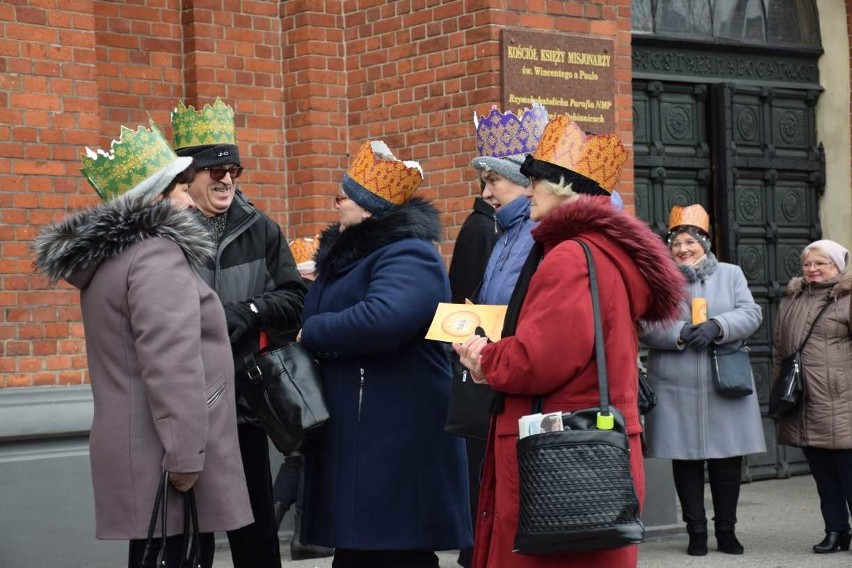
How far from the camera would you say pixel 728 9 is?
10.4 metres

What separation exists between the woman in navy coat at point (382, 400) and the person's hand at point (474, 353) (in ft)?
2.24

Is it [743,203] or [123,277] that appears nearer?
[123,277]

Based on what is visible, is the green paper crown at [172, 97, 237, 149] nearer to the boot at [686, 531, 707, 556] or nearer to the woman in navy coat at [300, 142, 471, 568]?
the woman in navy coat at [300, 142, 471, 568]

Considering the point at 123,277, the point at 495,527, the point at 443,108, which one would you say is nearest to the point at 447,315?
the point at 495,527

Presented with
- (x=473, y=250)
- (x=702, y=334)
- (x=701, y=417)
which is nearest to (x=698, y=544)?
(x=701, y=417)

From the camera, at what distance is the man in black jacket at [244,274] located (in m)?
5.55

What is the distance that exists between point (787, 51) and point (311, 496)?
6.72 m

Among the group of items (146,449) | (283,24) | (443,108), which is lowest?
(146,449)

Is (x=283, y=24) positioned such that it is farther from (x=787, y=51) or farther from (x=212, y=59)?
(x=787, y=51)

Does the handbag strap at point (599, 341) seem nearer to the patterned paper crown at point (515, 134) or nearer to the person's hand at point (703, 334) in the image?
the patterned paper crown at point (515, 134)

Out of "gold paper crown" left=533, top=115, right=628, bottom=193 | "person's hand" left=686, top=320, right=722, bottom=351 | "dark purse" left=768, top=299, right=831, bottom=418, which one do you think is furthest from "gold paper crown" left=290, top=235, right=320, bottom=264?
"gold paper crown" left=533, top=115, right=628, bottom=193

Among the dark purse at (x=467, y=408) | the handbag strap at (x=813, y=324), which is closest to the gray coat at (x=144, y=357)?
the dark purse at (x=467, y=408)

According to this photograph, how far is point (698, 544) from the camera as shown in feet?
25.9

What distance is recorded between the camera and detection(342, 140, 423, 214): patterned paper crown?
5.30 meters
